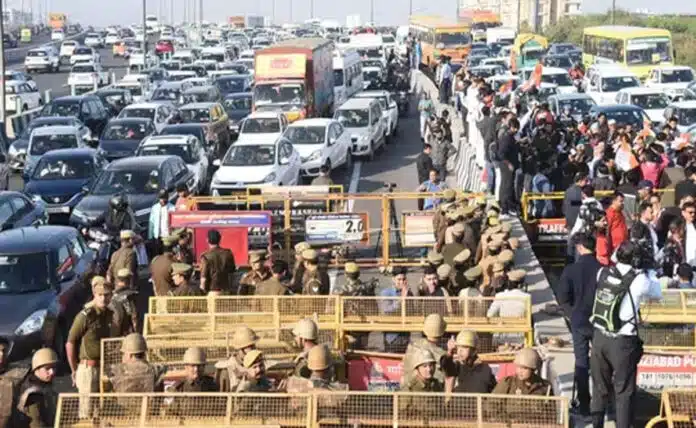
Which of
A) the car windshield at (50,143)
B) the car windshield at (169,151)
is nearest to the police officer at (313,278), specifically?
the car windshield at (169,151)

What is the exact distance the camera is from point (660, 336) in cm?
1130

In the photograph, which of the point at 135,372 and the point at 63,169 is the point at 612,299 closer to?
the point at 135,372

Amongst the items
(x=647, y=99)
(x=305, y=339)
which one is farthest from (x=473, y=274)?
(x=647, y=99)

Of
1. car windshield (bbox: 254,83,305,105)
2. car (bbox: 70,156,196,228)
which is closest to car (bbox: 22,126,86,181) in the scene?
car (bbox: 70,156,196,228)

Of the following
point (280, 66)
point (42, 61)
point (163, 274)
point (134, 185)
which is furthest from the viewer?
point (42, 61)

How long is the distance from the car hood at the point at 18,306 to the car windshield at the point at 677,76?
107ft

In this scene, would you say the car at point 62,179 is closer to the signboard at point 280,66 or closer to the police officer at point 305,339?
the signboard at point 280,66

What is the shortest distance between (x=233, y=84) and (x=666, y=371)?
119 ft

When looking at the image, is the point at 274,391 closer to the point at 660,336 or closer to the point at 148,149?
the point at 660,336

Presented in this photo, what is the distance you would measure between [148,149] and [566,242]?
36.6 ft

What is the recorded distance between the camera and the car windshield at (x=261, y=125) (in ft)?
99.3

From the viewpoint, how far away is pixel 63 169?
79.9ft

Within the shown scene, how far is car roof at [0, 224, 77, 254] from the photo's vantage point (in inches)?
587

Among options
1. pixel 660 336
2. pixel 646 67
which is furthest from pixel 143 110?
pixel 660 336
